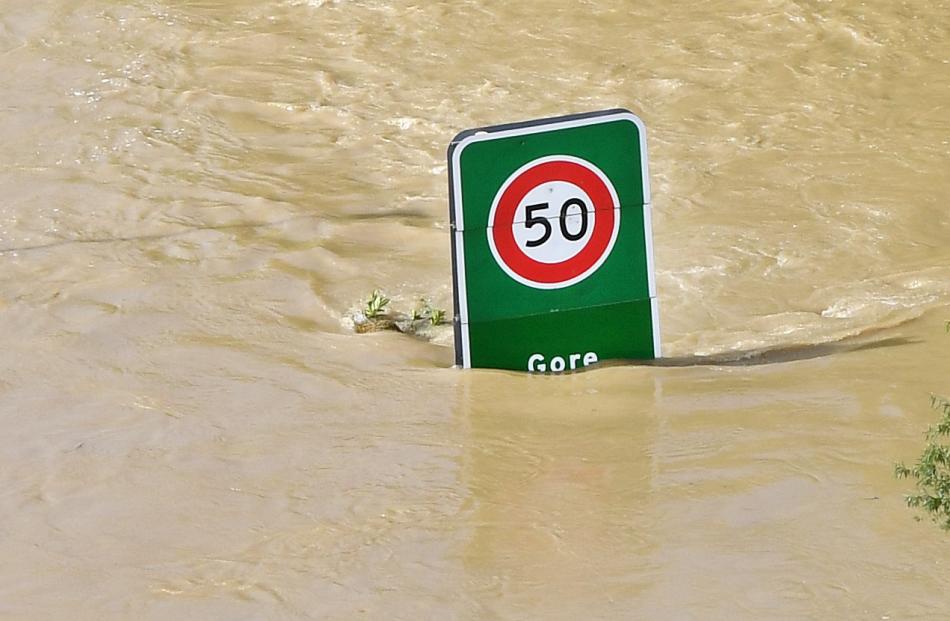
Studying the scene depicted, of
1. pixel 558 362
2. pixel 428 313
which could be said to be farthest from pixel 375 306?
pixel 558 362

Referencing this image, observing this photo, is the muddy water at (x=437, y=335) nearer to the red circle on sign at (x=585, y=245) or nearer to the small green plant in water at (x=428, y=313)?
the small green plant in water at (x=428, y=313)

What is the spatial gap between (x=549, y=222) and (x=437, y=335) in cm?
73

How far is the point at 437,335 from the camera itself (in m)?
4.84

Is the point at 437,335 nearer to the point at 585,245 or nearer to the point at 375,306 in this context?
the point at 375,306

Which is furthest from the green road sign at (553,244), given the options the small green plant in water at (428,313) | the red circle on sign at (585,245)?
the small green plant in water at (428,313)

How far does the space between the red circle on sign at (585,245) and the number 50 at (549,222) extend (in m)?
0.03

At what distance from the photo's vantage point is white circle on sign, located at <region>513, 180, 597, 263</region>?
14.0 feet

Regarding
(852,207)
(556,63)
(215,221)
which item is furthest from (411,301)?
(556,63)

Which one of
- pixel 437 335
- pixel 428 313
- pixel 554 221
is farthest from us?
pixel 428 313

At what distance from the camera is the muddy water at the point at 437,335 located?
319 cm

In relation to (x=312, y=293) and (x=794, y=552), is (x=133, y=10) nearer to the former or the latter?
(x=312, y=293)

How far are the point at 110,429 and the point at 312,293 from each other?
1246 mm

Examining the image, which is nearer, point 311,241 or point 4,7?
point 311,241

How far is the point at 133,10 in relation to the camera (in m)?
8.76
